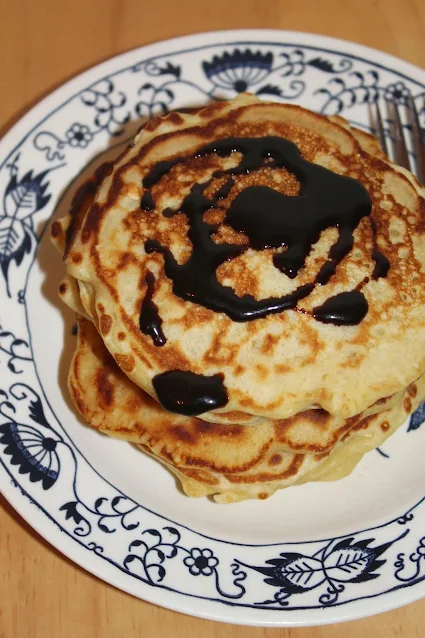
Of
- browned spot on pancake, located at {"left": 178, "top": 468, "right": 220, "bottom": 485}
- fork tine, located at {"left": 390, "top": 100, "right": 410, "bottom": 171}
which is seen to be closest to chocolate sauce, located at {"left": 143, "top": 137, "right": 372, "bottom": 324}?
browned spot on pancake, located at {"left": 178, "top": 468, "right": 220, "bottom": 485}

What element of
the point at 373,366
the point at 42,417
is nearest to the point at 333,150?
the point at 373,366

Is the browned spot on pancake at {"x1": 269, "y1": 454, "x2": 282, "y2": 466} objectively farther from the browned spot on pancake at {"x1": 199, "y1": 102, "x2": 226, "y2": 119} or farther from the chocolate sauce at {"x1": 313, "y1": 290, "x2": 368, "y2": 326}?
the browned spot on pancake at {"x1": 199, "y1": 102, "x2": 226, "y2": 119}

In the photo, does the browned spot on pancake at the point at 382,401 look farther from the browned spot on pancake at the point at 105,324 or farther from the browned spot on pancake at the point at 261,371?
the browned spot on pancake at the point at 105,324

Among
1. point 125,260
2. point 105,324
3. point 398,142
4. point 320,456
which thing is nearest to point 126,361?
point 105,324

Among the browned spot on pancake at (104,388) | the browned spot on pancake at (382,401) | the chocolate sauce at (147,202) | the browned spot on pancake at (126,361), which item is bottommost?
the browned spot on pancake at (382,401)

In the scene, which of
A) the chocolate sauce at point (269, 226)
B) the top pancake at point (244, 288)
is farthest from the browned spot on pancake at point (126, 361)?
the chocolate sauce at point (269, 226)

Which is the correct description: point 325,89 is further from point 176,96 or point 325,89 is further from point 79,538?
point 79,538
